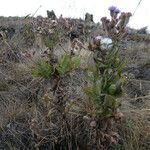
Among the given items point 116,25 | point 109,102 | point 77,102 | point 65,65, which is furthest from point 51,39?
point 109,102

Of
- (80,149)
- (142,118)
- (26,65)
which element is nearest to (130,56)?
(26,65)

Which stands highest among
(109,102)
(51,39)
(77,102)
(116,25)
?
(116,25)

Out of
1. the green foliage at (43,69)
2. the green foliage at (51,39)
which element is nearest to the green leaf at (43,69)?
the green foliage at (43,69)

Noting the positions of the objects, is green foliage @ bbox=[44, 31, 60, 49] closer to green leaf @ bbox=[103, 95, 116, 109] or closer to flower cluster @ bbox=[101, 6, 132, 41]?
flower cluster @ bbox=[101, 6, 132, 41]

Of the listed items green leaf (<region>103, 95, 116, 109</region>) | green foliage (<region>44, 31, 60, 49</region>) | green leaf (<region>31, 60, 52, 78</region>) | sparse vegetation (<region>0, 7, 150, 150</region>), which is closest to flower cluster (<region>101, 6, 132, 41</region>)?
sparse vegetation (<region>0, 7, 150, 150</region>)

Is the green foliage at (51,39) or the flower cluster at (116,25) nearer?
the flower cluster at (116,25)

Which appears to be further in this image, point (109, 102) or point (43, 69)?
point (43, 69)

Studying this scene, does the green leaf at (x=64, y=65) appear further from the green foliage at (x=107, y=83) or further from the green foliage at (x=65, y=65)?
the green foliage at (x=107, y=83)

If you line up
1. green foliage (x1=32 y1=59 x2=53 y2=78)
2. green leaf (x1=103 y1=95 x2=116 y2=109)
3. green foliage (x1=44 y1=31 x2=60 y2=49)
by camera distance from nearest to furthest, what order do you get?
1. green leaf (x1=103 y1=95 x2=116 y2=109)
2. green foliage (x1=32 y1=59 x2=53 y2=78)
3. green foliage (x1=44 y1=31 x2=60 y2=49)

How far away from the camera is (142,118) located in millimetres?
3760

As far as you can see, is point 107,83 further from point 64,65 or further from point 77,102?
point 77,102

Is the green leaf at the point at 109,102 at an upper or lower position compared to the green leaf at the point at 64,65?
lower

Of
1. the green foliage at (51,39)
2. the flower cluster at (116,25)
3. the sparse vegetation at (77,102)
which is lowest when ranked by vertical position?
the sparse vegetation at (77,102)

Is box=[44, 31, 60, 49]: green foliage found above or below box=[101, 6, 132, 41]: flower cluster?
below
